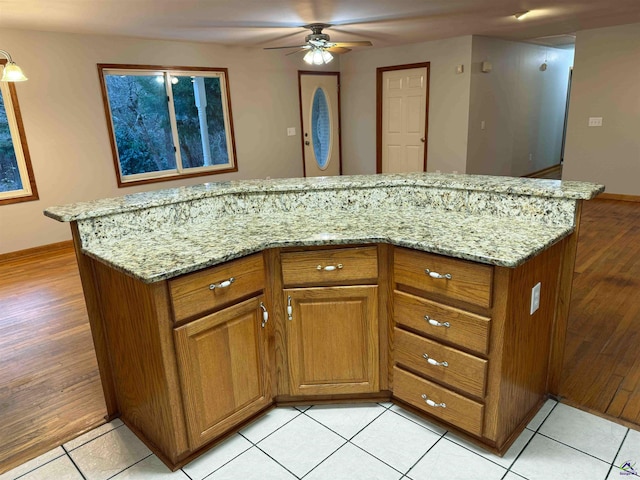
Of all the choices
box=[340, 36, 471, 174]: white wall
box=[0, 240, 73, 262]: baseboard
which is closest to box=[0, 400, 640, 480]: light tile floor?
box=[0, 240, 73, 262]: baseboard

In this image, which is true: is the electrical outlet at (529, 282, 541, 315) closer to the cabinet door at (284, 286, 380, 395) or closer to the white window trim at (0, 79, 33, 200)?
the cabinet door at (284, 286, 380, 395)

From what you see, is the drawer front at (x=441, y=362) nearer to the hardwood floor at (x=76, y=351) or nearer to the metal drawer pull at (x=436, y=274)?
the metal drawer pull at (x=436, y=274)

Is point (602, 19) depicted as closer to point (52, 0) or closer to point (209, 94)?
point (209, 94)

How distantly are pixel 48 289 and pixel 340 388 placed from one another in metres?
2.89

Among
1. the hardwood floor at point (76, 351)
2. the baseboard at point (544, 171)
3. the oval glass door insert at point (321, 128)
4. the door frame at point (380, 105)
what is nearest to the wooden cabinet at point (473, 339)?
the hardwood floor at point (76, 351)

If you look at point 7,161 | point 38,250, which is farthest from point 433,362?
point 7,161

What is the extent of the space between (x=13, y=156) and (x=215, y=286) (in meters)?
3.98

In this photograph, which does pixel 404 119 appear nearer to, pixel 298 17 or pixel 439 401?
pixel 298 17

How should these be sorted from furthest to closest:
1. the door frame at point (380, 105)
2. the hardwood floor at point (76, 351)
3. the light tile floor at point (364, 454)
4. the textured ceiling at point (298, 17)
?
1. the door frame at point (380, 105)
2. the textured ceiling at point (298, 17)
3. the hardwood floor at point (76, 351)
4. the light tile floor at point (364, 454)

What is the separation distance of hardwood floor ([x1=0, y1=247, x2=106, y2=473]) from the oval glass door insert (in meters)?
4.29

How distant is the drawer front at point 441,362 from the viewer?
1688 mm

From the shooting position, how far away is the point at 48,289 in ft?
12.1

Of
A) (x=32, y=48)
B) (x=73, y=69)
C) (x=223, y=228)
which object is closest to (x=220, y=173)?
(x=73, y=69)

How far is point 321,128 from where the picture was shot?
723 centimetres
